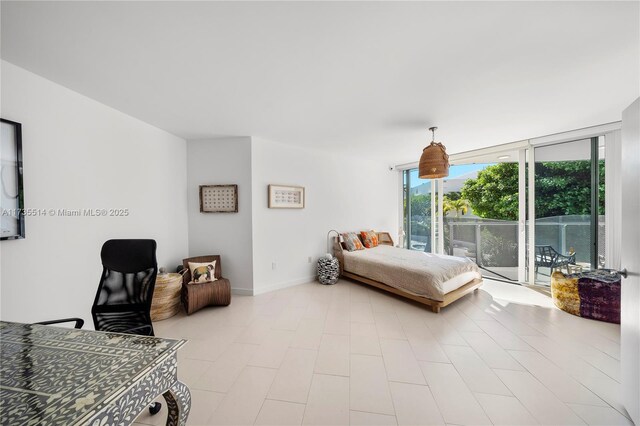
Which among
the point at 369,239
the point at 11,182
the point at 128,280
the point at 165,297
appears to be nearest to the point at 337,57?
the point at 128,280

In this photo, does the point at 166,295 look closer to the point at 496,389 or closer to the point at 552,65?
the point at 496,389

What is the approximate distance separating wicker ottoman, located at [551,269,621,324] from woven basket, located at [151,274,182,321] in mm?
5033

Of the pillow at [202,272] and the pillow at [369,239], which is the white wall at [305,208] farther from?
the pillow at [202,272]

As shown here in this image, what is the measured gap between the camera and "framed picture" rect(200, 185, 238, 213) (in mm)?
3482

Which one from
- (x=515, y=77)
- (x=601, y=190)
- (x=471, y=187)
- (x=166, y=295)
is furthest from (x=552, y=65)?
(x=166, y=295)

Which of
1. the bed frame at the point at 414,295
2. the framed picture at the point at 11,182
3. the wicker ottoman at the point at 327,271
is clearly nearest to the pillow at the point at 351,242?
the bed frame at the point at 414,295

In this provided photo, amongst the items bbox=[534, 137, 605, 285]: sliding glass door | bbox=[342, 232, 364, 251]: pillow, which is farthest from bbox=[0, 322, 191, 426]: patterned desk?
bbox=[534, 137, 605, 285]: sliding glass door

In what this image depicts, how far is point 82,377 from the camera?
0.82 m

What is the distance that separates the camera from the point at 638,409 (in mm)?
1342

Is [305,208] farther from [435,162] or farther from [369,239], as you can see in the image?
[435,162]

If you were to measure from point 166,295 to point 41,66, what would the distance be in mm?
2404

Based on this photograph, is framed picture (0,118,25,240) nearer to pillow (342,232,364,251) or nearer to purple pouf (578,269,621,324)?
pillow (342,232,364,251)

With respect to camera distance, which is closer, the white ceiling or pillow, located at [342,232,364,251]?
the white ceiling

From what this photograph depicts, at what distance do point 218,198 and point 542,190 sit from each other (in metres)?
5.30
